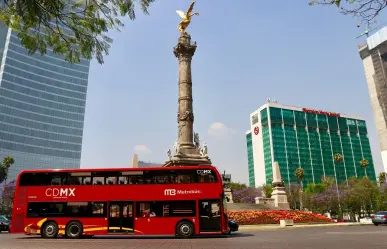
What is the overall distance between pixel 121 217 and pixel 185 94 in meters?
24.1

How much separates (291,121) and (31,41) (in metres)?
126

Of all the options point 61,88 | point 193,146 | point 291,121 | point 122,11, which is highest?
point 61,88

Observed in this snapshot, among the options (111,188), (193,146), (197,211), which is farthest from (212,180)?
(193,146)

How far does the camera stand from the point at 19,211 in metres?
16.2

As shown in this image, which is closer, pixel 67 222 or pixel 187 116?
pixel 67 222

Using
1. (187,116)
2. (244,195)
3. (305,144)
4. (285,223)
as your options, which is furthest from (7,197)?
(305,144)

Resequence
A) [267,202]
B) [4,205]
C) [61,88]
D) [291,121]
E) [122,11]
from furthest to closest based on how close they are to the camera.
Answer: [291,121] → [61,88] → [4,205] → [267,202] → [122,11]

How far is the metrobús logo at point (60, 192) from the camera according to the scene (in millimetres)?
16391

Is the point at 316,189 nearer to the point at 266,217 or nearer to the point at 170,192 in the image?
the point at 266,217

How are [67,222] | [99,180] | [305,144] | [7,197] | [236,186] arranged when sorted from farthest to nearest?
[305,144], [236,186], [7,197], [99,180], [67,222]

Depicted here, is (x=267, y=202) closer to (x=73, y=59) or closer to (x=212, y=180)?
(x=212, y=180)

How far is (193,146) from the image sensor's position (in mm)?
37656

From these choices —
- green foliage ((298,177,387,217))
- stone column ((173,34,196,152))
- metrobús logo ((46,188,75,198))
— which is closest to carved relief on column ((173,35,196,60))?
stone column ((173,34,196,152))

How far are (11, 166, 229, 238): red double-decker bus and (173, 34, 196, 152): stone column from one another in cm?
2035
